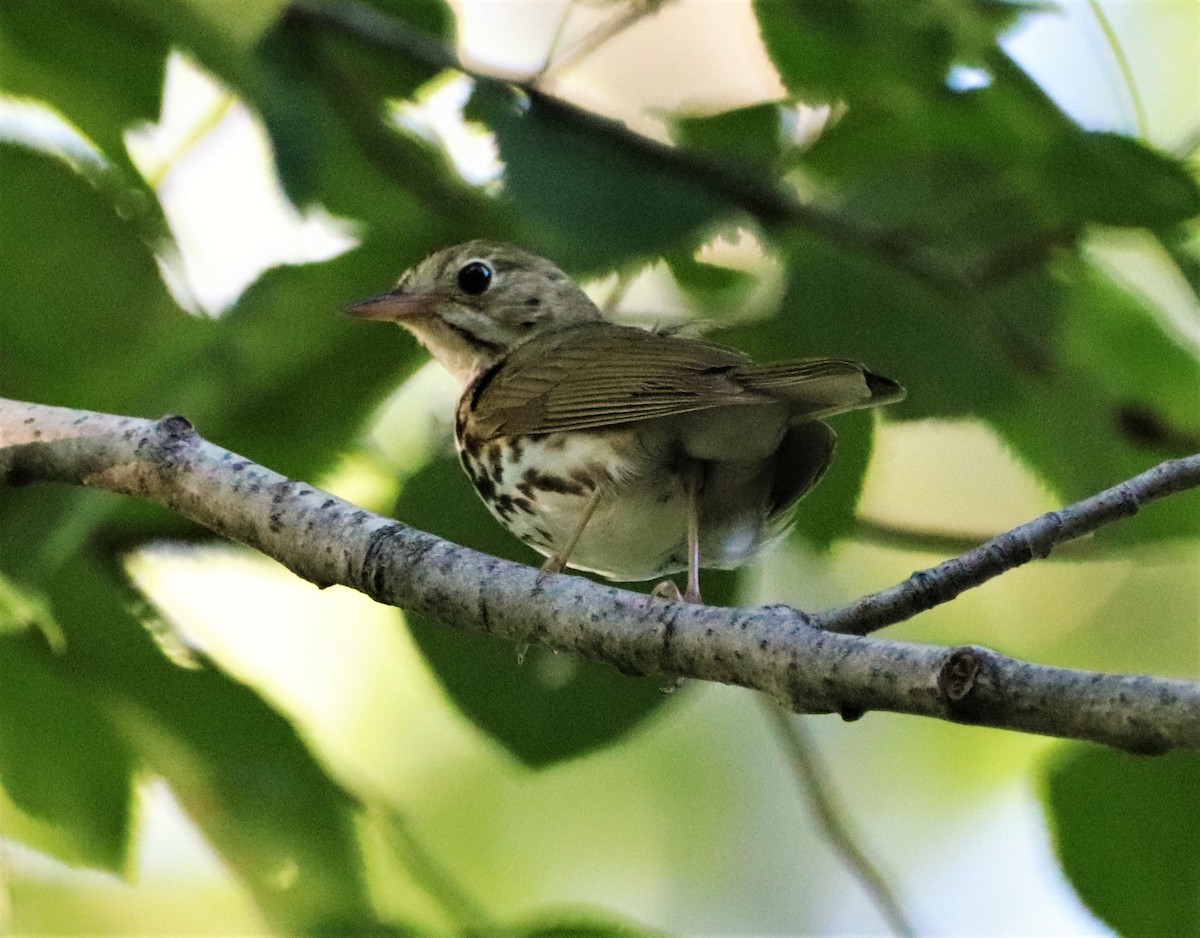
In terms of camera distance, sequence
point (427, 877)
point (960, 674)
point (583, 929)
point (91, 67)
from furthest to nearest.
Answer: point (91, 67) < point (427, 877) < point (583, 929) < point (960, 674)

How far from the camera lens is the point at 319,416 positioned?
6.59 ft

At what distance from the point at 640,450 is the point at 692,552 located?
23cm

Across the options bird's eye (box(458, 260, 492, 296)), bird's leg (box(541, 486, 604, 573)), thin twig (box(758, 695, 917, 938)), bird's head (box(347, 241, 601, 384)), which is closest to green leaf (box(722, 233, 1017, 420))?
bird's leg (box(541, 486, 604, 573))

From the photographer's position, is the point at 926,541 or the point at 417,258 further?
the point at 926,541

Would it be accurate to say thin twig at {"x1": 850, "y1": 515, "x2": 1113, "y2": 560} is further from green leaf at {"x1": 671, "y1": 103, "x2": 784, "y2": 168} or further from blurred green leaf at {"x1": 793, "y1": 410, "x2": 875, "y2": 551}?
green leaf at {"x1": 671, "y1": 103, "x2": 784, "y2": 168}

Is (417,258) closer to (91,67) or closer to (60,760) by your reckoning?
(91,67)

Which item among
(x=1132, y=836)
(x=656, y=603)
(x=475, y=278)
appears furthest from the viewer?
(x=475, y=278)

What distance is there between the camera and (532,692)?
1.96 meters

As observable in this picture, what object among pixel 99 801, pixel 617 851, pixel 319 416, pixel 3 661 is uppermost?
pixel 319 416

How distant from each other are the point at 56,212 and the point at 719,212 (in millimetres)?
954

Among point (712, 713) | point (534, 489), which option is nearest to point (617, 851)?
point (712, 713)

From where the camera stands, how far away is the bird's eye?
3.03 m

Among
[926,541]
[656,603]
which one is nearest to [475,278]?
[926,541]

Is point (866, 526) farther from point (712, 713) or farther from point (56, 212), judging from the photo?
point (712, 713)
